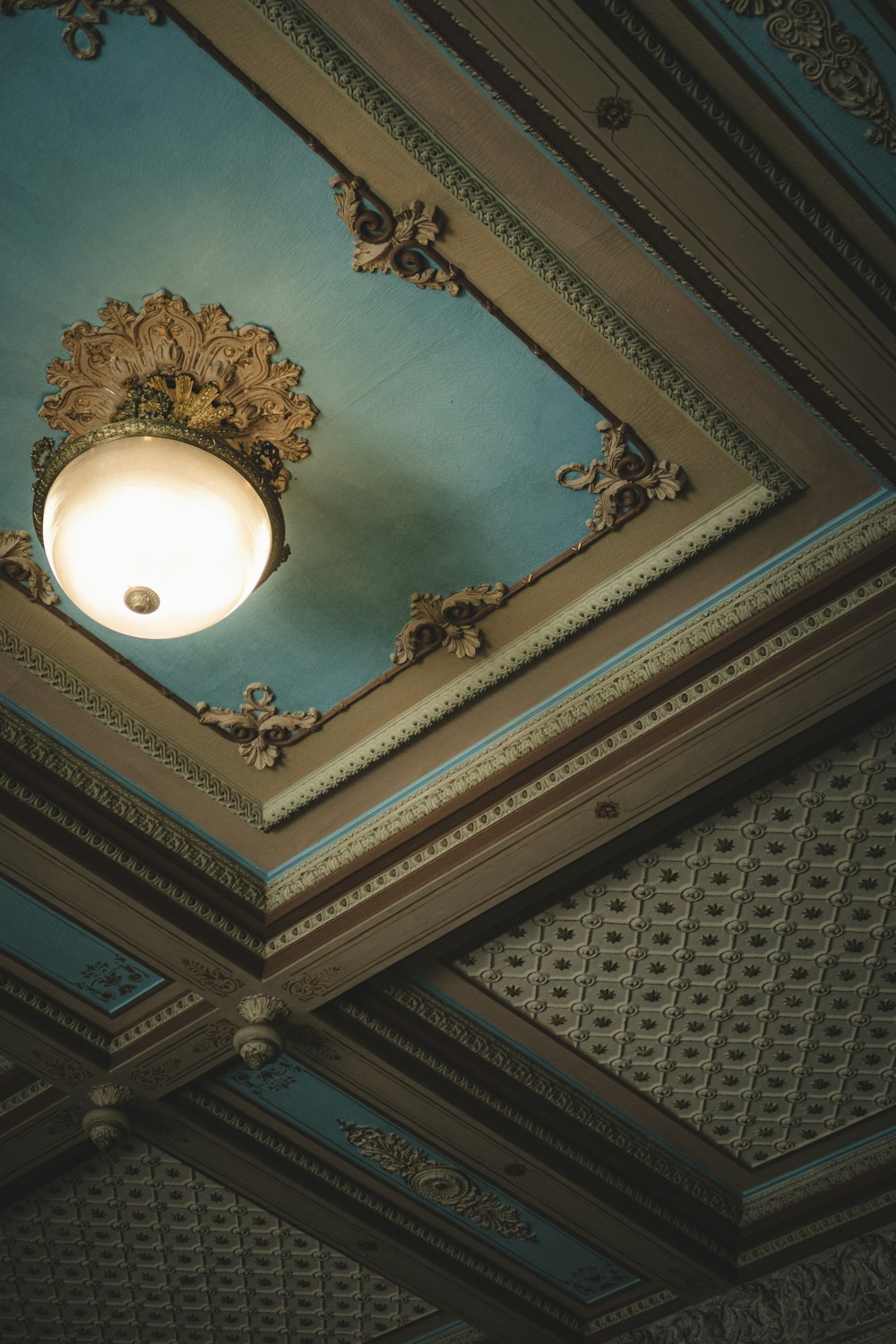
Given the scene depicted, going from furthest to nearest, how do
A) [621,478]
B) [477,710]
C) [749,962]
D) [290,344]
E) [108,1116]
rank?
[108,1116] → [749,962] → [477,710] → [621,478] → [290,344]

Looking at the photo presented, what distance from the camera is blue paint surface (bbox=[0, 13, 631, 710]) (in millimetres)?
3779

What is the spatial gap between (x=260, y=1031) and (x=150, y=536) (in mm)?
2514

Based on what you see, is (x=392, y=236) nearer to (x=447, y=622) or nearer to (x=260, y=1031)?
(x=447, y=622)

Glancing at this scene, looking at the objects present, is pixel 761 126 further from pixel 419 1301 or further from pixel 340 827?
pixel 419 1301

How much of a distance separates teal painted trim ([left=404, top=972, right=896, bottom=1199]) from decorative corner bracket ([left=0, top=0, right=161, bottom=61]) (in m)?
3.94

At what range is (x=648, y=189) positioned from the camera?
371 centimetres

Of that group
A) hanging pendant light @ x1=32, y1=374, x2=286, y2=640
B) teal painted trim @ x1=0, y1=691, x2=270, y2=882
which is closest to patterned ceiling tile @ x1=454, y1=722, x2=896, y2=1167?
teal painted trim @ x1=0, y1=691, x2=270, y2=882

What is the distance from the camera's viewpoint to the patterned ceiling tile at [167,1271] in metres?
6.36

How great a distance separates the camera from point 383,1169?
6.25 meters

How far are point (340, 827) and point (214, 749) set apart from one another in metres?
0.65

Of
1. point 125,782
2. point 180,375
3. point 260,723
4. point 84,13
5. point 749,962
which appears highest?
point 84,13

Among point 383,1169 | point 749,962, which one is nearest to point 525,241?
point 749,962

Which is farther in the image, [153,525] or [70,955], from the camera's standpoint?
[70,955]

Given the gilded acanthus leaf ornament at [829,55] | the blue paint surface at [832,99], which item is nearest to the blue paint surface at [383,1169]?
the blue paint surface at [832,99]
